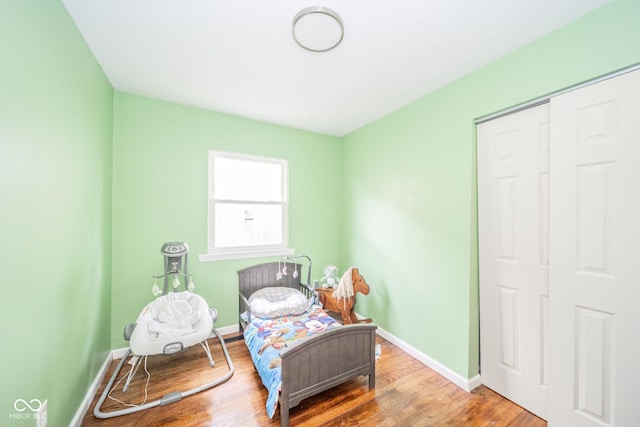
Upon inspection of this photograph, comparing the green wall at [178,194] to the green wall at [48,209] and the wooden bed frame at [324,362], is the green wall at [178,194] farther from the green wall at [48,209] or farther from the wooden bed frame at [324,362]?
the wooden bed frame at [324,362]

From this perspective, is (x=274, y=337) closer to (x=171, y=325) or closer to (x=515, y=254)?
(x=171, y=325)

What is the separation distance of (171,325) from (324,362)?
1.36 meters

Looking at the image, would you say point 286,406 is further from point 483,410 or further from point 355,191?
point 355,191

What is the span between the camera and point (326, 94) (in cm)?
244

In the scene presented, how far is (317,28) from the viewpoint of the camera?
4.98 ft

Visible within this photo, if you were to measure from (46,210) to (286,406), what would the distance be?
1821mm

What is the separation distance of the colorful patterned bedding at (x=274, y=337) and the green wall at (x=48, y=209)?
1.18m

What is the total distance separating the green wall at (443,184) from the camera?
1.47 metres

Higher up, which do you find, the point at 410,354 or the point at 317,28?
the point at 317,28

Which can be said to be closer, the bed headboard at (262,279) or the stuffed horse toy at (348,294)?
the stuffed horse toy at (348,294)

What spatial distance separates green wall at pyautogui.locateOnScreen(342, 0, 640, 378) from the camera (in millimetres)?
1474

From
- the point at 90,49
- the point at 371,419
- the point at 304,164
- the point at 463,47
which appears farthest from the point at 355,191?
the point at 90,49

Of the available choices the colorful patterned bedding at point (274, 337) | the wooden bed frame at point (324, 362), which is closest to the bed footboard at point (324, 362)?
the wooden bed frame at point (324, 362)

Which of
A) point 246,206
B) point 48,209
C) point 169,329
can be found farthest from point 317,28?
point 169,329
